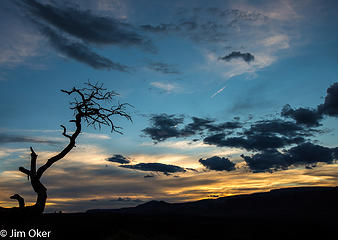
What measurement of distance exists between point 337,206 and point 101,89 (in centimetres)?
22610

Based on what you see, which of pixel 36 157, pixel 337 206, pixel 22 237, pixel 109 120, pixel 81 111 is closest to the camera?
pixel 22 237

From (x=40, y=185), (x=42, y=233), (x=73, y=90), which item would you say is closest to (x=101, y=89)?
(x=73, y=90)

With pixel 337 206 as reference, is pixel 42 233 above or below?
above

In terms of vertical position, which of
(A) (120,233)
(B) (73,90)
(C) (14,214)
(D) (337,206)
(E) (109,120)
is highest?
(B) (73,90)

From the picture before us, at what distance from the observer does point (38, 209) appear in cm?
1465

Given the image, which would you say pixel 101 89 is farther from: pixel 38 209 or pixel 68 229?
pixel 68 229

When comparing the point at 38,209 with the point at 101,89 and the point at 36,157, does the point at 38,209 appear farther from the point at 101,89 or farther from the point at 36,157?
the point at 101,89

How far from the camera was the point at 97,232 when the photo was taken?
18062 millimetres

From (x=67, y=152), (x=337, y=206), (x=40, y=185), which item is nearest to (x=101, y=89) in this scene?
(x=67, y=152)

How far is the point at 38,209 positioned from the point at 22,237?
1663mm

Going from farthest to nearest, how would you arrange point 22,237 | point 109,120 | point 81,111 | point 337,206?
point 337,206 → point 109,120 → point 81,111 → point 22,237

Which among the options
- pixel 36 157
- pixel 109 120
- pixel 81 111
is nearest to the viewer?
pixel 36 157

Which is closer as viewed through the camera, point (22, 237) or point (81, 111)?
point (22, 237)

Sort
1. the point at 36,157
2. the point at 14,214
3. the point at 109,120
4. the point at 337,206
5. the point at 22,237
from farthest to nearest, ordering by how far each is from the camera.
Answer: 1. the point at 337,206
2. the point at 109,120
3. the point at 36,157
4. the point at 14,214
5. the point at 22,237
